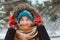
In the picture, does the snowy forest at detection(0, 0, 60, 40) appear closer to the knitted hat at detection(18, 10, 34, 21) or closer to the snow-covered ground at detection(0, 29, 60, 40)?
the snow-covered ground at detection(0, 29, 60, 40)

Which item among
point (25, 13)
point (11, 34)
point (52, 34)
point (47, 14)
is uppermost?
point (25, 13)

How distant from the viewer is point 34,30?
→ 4.29 feet

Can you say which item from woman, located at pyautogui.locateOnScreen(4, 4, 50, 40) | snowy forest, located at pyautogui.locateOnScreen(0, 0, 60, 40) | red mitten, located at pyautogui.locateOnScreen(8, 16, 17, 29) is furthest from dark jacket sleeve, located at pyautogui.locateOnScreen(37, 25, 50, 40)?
snowy forest, located at pyautogui.locateOnScreen(0, 0, 60, 40)

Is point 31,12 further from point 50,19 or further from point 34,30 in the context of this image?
point 50,19

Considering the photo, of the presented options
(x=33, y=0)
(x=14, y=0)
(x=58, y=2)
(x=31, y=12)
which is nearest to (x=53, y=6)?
(x=58, y=2)

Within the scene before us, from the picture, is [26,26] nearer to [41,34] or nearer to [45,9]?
[41,34]

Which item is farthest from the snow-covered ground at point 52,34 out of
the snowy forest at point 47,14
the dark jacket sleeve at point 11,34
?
the dark jacket sleeve at point 11,34

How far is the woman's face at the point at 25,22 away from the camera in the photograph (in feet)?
4.35

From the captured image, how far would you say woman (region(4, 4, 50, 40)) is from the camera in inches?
51.4

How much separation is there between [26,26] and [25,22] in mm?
27

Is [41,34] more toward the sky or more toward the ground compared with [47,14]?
more toward the sky

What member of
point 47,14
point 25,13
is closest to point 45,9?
→ point 47,14

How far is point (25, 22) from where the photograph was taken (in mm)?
1330

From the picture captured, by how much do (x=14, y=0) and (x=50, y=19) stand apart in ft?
1.25
